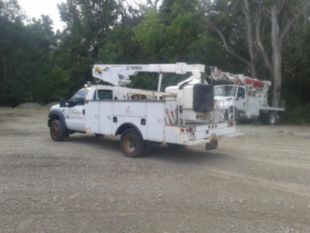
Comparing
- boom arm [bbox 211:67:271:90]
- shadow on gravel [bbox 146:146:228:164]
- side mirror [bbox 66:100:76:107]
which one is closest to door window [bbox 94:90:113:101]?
side mirror [bbox 66:100:76:107]

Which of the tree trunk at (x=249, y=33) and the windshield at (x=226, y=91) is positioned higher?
the tree trunk at (x=249, y=33)

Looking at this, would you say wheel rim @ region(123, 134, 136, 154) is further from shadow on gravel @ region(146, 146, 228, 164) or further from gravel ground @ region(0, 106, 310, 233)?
shadow on gravel @ region(146, 146, 228, 164)

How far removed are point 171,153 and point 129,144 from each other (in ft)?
4.78

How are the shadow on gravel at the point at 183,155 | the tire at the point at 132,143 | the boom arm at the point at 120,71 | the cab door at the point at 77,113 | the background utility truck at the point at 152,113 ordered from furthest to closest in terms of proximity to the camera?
1. the cab door at the point at 77,113
2. the boom arm at the point at 120,71
3. the shadow on gravel at the point at 183,155
4. the tire at the point at 132,143
5. the background utility truck at the point at 152,113

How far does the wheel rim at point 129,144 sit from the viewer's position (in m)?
11.3

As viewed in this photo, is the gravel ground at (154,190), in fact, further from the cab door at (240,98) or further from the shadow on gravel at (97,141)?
the cab door at (240,98)

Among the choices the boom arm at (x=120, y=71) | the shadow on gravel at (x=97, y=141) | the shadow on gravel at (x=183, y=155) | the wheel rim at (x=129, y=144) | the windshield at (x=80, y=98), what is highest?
the boom arm at (x=120, y=71)

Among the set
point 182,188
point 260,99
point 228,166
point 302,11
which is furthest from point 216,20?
point 182,188

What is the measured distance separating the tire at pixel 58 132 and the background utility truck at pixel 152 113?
33.7 inches

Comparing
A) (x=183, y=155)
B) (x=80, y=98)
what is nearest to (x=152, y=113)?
(x=183, y=155)

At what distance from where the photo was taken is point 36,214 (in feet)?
21.0

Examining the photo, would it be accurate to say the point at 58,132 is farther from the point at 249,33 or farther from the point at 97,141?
the point at 249,33

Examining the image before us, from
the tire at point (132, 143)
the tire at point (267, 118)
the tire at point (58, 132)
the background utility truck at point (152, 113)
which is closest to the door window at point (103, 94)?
the background utility truck at point (152, 113)

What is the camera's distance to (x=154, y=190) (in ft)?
25.8
